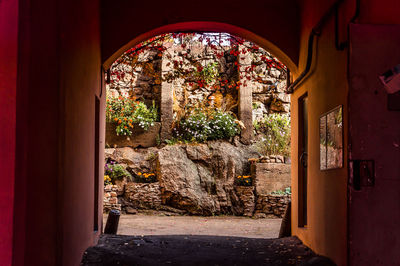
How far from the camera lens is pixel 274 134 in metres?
13.3

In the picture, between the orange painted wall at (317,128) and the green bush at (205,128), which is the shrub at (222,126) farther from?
the orange painted wall at (317,128)

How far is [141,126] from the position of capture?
42.2 feet

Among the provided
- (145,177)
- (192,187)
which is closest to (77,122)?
(192,187)

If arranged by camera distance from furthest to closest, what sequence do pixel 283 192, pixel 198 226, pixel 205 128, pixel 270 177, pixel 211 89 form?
pixel 211 89
pixel 205 128
pixel 270 177
pixel 283 192
pixel 198 226

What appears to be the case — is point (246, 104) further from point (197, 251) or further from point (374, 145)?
point (374, 145)

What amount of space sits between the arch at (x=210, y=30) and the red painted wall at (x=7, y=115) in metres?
3.25

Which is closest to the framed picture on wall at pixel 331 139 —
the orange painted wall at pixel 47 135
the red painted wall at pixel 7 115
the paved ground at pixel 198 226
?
the orange painted wall at pixel 47 135

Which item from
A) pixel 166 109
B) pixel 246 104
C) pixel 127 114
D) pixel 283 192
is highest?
pixel 246 104

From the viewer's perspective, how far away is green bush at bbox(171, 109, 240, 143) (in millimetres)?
12758

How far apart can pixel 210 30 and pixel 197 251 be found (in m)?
3.33

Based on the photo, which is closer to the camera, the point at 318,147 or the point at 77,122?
the point at 77,122

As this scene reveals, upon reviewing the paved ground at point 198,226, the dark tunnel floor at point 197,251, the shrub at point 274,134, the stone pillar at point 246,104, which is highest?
the stone pillar at point 246,104

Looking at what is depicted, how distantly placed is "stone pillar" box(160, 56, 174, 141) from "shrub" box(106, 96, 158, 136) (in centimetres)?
34

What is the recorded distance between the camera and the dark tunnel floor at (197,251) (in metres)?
4.91
